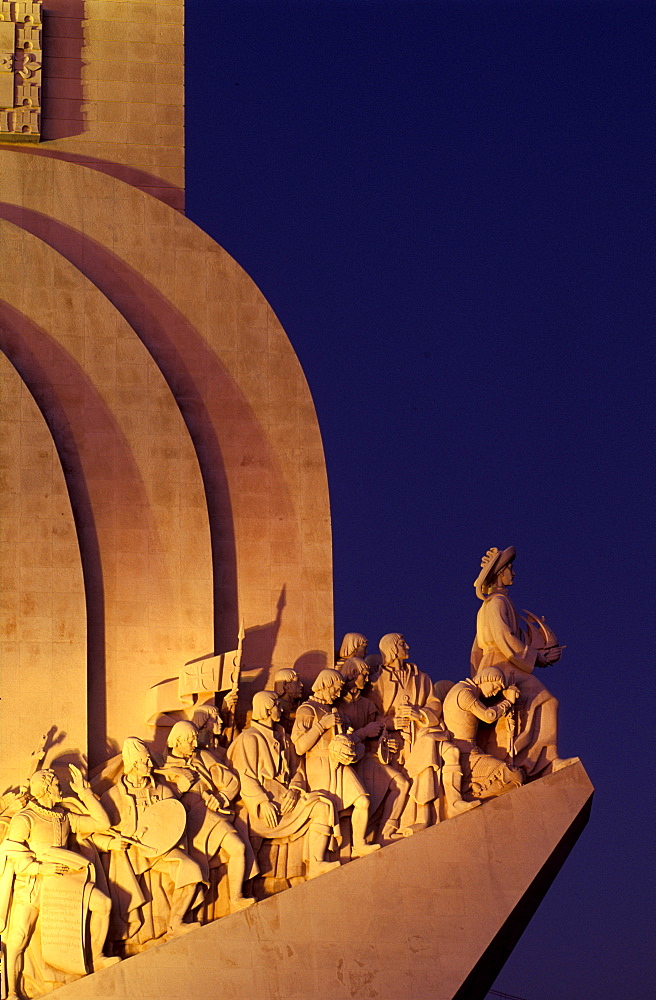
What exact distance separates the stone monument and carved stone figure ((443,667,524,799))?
2cm

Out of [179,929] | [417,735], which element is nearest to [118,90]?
[417,735]

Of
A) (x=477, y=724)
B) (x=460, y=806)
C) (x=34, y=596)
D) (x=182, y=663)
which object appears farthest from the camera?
(x=182, y=663)

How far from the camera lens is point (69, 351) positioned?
16438 millimetres

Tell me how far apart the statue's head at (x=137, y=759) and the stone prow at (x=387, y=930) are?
1343 mm

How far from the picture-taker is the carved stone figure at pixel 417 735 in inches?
578

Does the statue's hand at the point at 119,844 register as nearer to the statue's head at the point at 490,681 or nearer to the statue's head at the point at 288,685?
the statue's head at the point at 288,685

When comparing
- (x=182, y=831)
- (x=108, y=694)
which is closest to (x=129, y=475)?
(x=108, y=694)

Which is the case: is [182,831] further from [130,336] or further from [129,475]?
[130,336]

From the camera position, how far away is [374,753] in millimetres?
15117

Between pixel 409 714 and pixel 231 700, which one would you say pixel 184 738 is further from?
pixel 409 714

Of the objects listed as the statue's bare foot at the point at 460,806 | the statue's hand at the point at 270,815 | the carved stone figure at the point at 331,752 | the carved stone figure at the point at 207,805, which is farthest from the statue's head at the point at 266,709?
the statue's bare foot at the point at 460,806

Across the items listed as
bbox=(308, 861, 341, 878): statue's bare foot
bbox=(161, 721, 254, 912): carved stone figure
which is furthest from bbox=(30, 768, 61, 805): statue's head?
bbox=(308, 861, 341, 878): statue's bare foot

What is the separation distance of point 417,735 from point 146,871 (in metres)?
2.34

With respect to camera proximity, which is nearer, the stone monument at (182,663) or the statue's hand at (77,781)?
the stone monument at (182,663)
